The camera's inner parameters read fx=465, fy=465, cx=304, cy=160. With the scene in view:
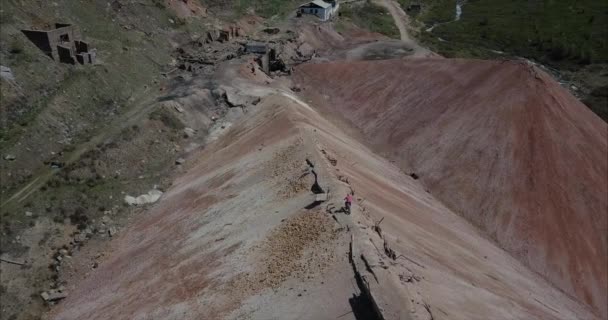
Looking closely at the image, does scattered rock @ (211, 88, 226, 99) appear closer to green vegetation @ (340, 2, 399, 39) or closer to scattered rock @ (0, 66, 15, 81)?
scattered rock @ (0, 66, 15, 81)

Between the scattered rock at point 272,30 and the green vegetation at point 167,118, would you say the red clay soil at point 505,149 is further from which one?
the green vegetation at point 167,118

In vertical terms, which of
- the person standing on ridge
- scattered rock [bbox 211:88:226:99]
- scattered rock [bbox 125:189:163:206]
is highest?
the person standing on ridge

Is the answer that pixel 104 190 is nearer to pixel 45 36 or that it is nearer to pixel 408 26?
pixel 45 36

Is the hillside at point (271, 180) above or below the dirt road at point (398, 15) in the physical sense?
below

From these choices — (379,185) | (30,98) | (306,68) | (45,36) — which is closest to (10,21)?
(45,36)

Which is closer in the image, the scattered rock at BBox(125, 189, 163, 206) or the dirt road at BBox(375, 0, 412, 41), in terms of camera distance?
the scattered rock at BBox(125, 189, 163, 206)

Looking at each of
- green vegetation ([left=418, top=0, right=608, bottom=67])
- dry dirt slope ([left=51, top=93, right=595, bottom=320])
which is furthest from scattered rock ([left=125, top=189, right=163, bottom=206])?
green vegetation ([left=418, top=0, right=608, bottom=67])

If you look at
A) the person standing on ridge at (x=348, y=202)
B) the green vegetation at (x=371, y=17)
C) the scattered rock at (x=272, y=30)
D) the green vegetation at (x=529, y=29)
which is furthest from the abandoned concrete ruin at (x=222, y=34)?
the person standing on ridge at (x=348, y=202)

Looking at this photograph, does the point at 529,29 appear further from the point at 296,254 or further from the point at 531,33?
the point at 296,254
